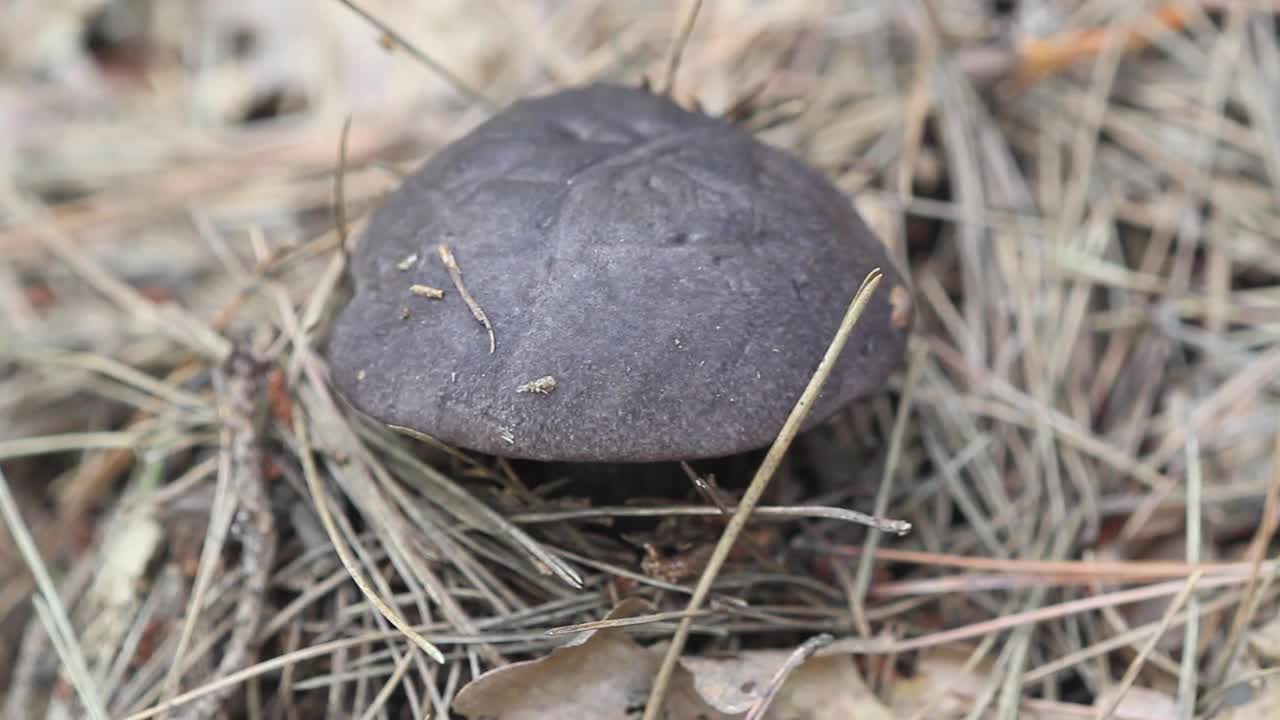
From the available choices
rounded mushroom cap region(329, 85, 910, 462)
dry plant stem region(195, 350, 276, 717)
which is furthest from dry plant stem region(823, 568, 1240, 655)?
dry plant stem region(195, 350, 276, 717)

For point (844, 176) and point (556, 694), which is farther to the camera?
point (844, 176)

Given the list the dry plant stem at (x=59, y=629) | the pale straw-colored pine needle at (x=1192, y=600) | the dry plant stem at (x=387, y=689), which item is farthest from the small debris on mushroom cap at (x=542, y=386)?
the pale straw-colored pine needle at (x=1192, y=600)

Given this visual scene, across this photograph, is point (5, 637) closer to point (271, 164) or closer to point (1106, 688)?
point (271, 164)

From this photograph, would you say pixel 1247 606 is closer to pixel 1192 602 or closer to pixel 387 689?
pixel 1192 602

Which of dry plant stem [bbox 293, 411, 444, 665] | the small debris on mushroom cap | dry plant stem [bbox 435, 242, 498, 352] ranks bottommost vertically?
dry plant stem [bbox 293, 411, 444, 665]

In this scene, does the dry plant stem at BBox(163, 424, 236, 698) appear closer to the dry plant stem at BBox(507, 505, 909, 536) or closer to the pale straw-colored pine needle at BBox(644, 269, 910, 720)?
the dry plant stem at BBox(507, 505, 909, 536)

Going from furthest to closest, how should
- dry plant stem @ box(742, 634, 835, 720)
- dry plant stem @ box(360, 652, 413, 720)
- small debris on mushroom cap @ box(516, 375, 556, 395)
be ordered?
dry plant stem @ box(360, 652, 413, 720)
dry plant stem @ box(742, 634, 835, 720)
small debris on mushroom cap @ box(516, 375, 556, 395)

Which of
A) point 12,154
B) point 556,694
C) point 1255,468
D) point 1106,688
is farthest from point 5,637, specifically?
point 1255,468

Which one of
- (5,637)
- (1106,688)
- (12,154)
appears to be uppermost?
(12,154)
